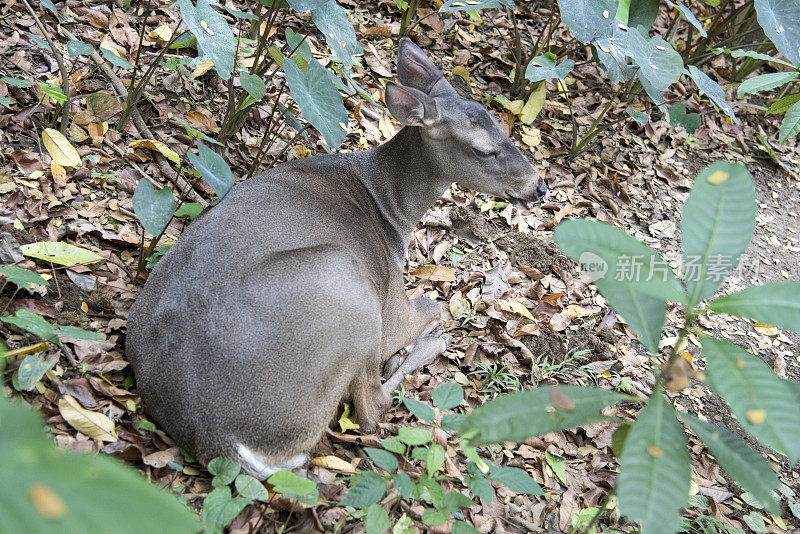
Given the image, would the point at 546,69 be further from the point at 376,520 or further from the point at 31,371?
the point at 31,371

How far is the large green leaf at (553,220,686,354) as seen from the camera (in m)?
2.23

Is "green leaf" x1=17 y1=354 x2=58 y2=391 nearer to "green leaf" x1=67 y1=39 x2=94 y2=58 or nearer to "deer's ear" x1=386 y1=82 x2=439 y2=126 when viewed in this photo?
"green leaf" x1=67 y1=39 x2=94 y2=58

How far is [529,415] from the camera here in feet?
6.96

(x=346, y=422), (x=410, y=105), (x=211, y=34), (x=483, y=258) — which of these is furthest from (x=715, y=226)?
(x=483, y=258)

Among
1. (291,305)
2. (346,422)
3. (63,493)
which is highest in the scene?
(63,493)

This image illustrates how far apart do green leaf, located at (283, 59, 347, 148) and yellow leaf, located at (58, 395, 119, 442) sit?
192 cm

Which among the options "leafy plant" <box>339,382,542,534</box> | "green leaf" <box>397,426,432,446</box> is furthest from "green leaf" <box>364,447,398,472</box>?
"green leaf" <box>397,426,432,446</box>

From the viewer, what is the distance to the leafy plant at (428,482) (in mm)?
2840

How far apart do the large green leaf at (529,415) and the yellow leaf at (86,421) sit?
186cm

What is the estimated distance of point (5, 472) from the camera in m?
1.17

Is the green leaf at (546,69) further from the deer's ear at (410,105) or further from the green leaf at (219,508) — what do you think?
the green leaf at (219,508)

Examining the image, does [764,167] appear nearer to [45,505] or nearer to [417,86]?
[417,86]

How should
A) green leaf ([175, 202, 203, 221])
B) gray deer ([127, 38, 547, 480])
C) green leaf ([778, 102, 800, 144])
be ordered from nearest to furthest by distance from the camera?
1. gray deer ([127, 38, 547, 480])
2. green leaf ([175, 202, 203, 221])
3. green leaf ([778, 102, 800, 144])

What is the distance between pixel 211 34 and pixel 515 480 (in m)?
2.88
